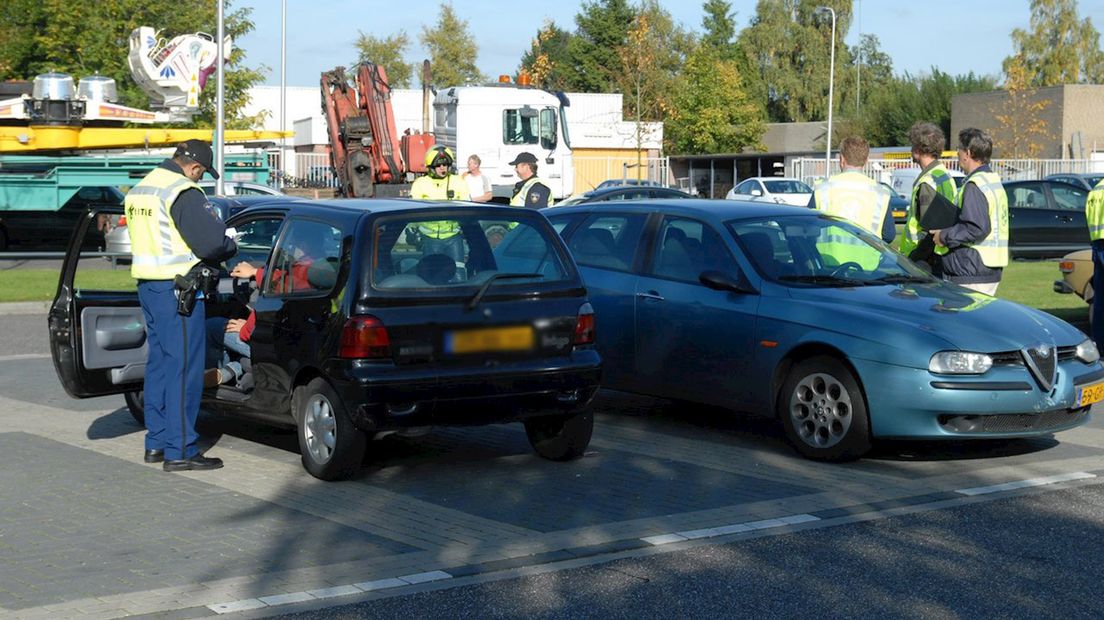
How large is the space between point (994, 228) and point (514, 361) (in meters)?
4.29

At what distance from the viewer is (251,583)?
5777 millimetres

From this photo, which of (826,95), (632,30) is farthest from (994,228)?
(826,95)

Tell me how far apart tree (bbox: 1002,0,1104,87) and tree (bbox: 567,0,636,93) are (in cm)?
2711

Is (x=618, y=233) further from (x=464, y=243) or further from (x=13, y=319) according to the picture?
(x=13, y=319)

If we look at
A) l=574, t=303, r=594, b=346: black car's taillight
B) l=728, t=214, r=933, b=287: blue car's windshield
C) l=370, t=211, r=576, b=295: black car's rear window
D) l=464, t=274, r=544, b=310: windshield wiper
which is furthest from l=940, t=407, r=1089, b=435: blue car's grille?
l=464, t=274, r=544, b=310: windshield wiper

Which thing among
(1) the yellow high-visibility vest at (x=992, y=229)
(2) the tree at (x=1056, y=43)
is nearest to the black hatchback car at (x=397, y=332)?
(1) the yellow high-visibility vest at (x=992, y=229)

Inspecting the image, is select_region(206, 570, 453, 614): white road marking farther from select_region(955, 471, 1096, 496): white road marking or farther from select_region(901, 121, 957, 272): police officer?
select_region(901, 121, 957, 272): police officer

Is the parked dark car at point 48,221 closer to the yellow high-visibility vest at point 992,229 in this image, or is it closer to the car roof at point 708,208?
the car roof at point 708,208

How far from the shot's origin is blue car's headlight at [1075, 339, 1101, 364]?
855cm

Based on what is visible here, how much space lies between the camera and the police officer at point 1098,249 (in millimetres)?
11914

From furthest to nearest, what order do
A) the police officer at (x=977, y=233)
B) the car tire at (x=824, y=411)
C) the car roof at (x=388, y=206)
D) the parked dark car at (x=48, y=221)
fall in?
the parked dark car at (x=48, y=221)
the police officer at (x=977, y=233)
the car tire at (x=824, y=411)
the car roof at (x=388, y=206)

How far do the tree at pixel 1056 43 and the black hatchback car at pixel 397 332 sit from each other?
75425mm

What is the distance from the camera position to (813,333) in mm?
8305

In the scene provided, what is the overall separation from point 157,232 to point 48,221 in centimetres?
2106
